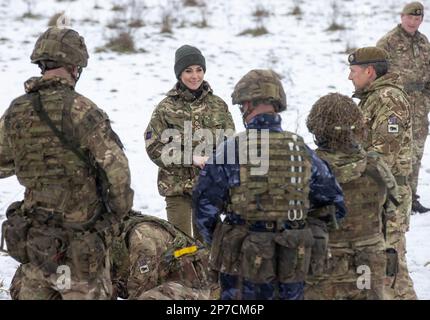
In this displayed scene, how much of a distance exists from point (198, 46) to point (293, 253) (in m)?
10.3

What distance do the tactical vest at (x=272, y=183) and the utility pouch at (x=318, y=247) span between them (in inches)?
8.1

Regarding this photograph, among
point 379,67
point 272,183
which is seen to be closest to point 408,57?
point 379,67

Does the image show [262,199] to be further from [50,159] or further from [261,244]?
[50,159]

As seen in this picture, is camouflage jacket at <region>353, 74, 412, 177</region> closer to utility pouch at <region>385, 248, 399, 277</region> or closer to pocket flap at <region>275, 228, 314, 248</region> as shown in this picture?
utility pouch at <region>385, 248, 399, 277</region>

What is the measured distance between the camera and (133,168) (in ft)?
29.8

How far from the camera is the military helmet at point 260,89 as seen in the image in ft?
12.6

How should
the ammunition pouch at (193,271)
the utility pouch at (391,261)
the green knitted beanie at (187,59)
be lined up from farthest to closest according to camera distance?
the green knitted beanie at (187,59) < the ammunition pouch at (193,271) < the utility pouch at (391,261)

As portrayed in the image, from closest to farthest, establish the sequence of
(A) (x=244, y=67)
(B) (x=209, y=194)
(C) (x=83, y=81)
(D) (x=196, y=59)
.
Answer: (B) (x=209, y=194)
(D) (x=196, y=59)
(C) (x=83, y=81)
(A) (x=244, y=67)

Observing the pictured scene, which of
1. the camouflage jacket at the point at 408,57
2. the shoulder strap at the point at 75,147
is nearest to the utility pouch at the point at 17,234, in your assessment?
the shoulder strap at the point at 75,147

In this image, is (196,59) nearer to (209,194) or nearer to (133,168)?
(209,194)

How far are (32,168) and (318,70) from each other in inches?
382

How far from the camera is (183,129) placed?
575 cm

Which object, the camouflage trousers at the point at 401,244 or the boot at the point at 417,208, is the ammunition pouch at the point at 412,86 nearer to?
the boot at the point at 417,208
